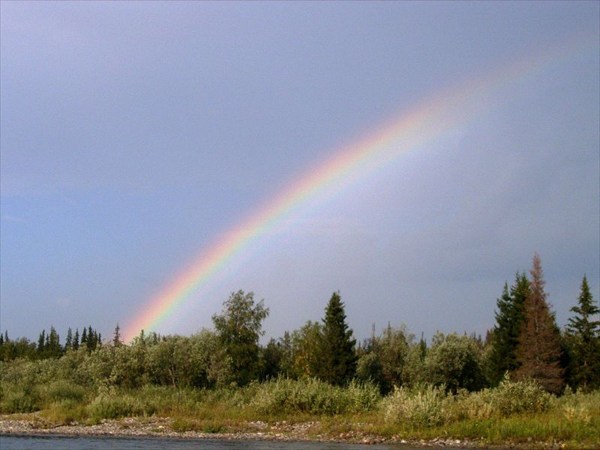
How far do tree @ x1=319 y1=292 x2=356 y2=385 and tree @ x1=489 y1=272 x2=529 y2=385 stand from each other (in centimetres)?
1768

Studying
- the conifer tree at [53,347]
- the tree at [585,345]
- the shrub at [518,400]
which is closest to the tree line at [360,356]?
the tree at [585,345]

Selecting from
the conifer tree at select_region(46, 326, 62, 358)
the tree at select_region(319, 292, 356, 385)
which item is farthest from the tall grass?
the conifer tree at select_region(46, 326, 62, 358)

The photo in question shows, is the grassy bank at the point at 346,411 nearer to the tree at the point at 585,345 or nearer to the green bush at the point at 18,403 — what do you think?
the green bush at the point at 18,403

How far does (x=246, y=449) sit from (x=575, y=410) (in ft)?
64.2

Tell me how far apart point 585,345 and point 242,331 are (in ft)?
133

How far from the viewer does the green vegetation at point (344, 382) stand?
42656mm

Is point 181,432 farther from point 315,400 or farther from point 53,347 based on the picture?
point 53,347

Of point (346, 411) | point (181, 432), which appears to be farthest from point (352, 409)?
point (181, 432)

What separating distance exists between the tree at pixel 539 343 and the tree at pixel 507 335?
2.53m

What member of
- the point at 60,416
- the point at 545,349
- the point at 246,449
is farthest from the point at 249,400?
the point at 545,349

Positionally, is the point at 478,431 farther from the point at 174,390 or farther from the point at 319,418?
the point at 174,390

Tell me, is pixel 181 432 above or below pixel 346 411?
below

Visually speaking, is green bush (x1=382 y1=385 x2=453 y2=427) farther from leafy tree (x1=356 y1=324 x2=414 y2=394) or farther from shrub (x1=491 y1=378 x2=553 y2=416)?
leafy tree (x1=356 y1=324 x2=414 y2=394)

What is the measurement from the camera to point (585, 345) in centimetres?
7831
